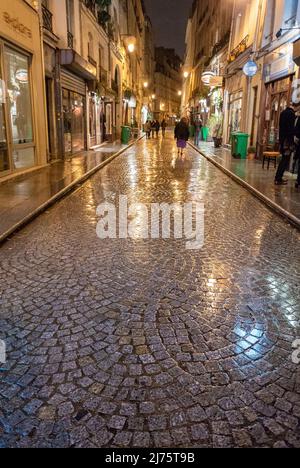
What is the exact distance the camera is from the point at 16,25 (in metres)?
11.3

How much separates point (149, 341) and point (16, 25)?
1126cm

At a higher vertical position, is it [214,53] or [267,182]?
[214,53]

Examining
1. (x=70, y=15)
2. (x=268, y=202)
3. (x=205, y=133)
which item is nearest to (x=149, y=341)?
(x=268, y=202)

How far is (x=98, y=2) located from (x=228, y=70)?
864 centimetres

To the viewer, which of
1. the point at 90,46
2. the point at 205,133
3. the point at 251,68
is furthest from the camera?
the point at 205,133

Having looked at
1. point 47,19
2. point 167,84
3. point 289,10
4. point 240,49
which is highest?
point 167,84

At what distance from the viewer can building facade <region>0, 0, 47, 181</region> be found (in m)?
10.9

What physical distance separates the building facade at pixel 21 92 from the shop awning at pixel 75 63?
8.51 ft

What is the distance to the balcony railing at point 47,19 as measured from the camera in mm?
14289

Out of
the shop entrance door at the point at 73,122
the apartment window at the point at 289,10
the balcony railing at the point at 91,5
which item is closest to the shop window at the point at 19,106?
the shop entrance door at the point at 73,122

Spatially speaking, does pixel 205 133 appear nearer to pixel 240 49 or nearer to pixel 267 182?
pixel 240 49

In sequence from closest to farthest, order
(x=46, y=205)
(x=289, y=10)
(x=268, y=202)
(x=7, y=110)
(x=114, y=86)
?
1. (x=46, y=205)
2. (x=268, y=202)
3. (x=7, y=110)
4. (x=289, y=10)
5. (x=114, y=86)

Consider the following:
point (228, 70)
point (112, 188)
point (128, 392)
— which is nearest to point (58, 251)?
point (128, 392)
